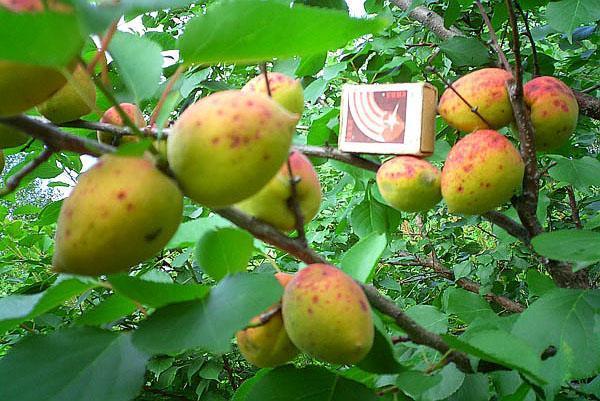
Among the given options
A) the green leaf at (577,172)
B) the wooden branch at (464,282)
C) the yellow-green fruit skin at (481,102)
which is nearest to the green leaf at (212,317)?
the yellow-green fruit skin at (481,102)

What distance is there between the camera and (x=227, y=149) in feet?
1.51

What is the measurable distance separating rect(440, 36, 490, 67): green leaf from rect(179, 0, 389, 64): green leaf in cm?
90

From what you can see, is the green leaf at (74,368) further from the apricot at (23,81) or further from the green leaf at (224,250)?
the apricot at (23,81)

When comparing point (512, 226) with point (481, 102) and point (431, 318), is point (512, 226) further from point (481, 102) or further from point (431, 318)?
point (431, 318)

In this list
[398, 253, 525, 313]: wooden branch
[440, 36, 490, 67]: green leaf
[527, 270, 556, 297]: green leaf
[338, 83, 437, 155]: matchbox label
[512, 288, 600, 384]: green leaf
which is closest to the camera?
[512, 288, 600, 384]: green leaf

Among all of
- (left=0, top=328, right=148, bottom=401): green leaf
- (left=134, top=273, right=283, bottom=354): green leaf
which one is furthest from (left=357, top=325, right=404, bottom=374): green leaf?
(left=0, top=328, right=148, bottom=401): green leaf

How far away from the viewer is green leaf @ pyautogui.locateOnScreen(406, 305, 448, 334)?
1.19 metres

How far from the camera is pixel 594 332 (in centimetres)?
84

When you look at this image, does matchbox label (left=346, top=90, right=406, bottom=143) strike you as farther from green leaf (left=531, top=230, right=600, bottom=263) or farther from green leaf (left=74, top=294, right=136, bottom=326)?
green leaf (left=74, top=294, right=136, bottom=326)

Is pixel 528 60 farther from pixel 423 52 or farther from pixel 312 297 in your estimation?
pixel 312 297

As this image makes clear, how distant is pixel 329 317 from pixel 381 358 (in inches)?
4.8

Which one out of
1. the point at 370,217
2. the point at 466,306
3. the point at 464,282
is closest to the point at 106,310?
the point at 466,306

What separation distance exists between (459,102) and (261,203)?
0.46m

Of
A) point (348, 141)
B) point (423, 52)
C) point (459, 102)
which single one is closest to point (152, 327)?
point (348, 141)
